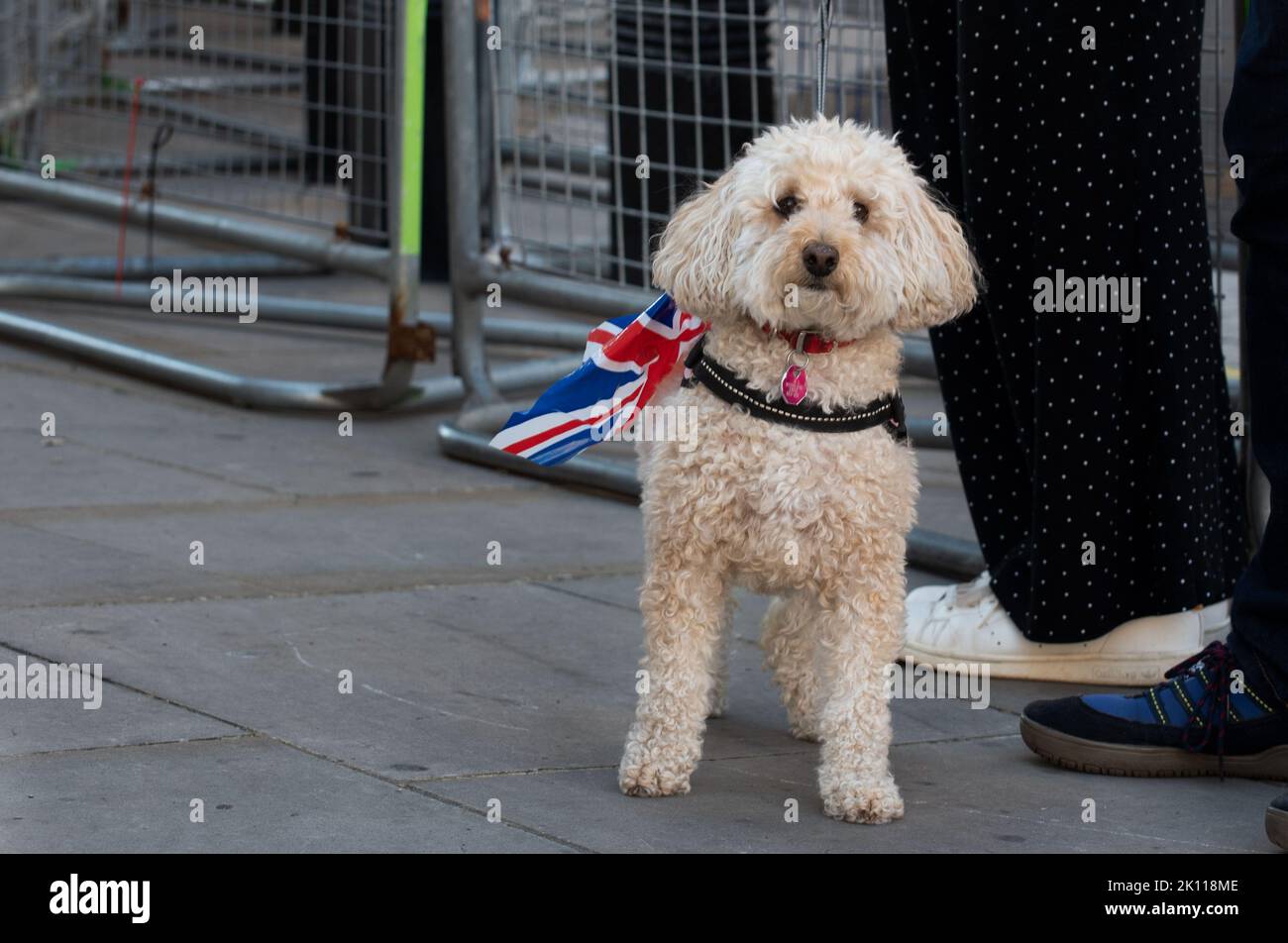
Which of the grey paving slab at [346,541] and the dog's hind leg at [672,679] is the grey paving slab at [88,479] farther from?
the dog's hind leg at [672,679]

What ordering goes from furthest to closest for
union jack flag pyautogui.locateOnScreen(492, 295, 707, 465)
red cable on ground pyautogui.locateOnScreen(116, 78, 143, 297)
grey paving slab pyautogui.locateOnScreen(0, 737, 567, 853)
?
1. red cable on ground pyautogui.locateOnScreen(116, 78, 143, 297)
2. union jack flag pyautogui.locateOnScreen(492, 295, 707, 465)
3. grey paving slab pyautogui.locateOnScreen(0, 737, 567, 853)

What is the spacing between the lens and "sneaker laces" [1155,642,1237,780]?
316cm

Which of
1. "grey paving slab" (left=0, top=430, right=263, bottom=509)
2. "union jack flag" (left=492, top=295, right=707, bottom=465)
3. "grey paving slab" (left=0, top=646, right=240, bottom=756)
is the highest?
"union jack flag" (left=492, top=295, right=707, bottom=465)

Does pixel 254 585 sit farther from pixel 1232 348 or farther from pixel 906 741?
pixel 1232 348

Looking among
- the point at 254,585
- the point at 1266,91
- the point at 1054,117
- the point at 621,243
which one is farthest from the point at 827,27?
the point at 621,243

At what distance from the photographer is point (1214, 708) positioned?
125 inches

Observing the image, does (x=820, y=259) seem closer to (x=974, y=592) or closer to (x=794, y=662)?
(x=794, y=662)

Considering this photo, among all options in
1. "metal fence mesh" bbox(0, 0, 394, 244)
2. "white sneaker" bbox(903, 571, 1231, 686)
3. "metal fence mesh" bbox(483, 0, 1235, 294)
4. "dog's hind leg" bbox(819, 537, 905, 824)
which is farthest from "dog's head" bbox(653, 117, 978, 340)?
"metal fence mesh" bbox(0, 0, 394, 244)

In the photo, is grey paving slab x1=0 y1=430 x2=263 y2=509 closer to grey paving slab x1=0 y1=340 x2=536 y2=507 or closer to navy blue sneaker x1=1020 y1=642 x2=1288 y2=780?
grey paving slab x1=0 y1=340 x2=536 y2=507

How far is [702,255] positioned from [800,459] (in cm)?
35

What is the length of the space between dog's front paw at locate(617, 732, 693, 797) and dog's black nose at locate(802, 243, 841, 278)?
78cm

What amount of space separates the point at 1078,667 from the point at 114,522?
2.32m

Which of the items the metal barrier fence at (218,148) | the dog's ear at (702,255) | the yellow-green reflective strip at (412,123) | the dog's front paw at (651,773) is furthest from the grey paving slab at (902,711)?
the metal barrier fence at (218,148)

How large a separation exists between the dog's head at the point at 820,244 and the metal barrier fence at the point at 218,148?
3.09 metres
